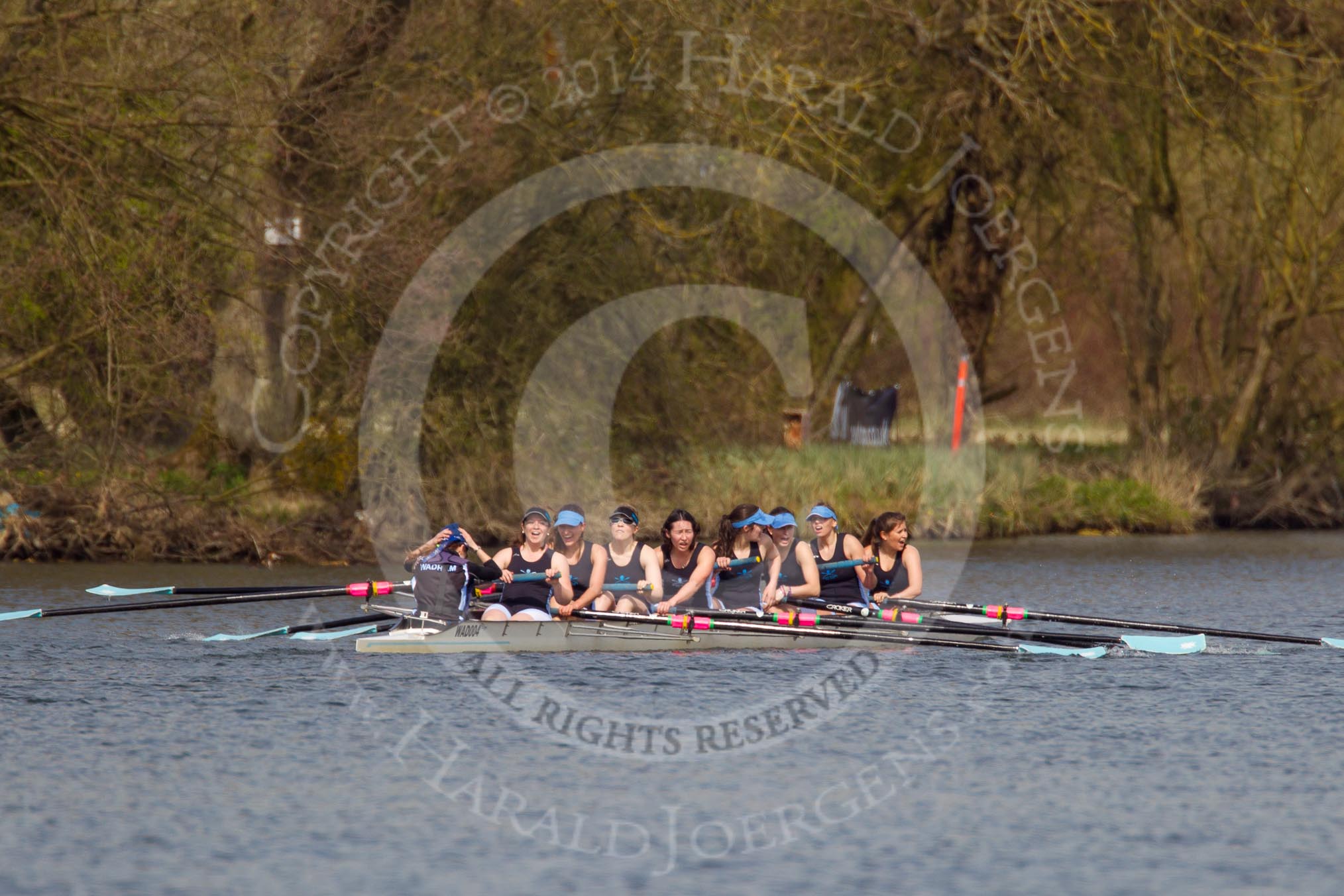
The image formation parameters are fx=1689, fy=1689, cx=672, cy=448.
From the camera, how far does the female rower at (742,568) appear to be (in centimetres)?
1598

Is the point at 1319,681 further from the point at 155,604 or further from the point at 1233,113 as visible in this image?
the point at 1233,113

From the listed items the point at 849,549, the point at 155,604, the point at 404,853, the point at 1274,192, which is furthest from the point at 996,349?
the point at 404,853

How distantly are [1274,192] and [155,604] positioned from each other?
22.5 m

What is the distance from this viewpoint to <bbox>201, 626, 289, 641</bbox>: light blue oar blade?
15203 mm

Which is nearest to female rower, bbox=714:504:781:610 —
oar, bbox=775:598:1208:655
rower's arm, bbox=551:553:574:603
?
oar, bbox=775:598:1208:655

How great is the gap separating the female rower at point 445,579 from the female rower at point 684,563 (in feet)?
6.15

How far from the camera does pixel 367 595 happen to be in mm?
15305

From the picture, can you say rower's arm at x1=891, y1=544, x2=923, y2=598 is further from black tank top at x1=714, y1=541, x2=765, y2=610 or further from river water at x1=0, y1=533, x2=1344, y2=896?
black tank top at x1=714, y1=541, x2=765, y2=610

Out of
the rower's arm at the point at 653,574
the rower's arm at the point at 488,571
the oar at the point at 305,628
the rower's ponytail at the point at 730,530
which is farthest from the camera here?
the rower's ponytail at the point at 730,530

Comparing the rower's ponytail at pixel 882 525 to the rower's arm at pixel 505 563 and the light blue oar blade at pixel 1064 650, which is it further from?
the rower's arm at pixel 505 563

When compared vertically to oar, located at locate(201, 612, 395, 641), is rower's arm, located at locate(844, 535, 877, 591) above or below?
above

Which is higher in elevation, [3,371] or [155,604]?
[3,371]

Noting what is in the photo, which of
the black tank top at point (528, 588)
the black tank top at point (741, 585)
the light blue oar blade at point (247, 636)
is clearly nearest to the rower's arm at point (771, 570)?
the black tank top at point (741, 585)

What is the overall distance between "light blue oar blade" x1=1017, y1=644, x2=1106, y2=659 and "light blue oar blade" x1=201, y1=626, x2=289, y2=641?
6.56 m
